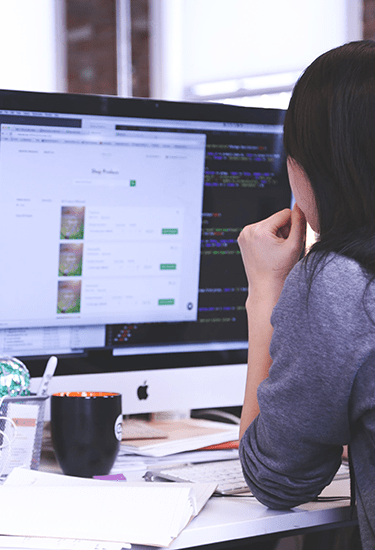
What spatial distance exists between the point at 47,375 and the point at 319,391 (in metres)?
0.40

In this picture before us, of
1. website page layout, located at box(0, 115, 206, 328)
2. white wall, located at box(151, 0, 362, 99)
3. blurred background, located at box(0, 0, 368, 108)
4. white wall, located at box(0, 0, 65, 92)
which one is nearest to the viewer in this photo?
website page layout, located at box(0, 115, 206, 328)

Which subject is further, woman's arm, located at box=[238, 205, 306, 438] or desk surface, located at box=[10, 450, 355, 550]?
woman's arm, located at box=[238, 205, 306, 438]

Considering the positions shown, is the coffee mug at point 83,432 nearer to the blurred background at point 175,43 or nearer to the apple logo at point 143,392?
the apple logo at point 143,392

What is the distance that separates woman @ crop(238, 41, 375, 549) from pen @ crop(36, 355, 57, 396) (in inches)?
11.5

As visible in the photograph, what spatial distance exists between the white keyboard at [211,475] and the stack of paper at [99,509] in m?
0.05

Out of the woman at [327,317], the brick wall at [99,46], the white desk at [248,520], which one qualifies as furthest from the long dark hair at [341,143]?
the brick wall at [99,46]

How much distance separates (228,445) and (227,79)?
2899 millimetres

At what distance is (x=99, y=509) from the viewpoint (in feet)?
2.14

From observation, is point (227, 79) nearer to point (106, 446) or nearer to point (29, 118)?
point (29, 118)

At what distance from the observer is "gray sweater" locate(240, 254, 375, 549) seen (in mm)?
612

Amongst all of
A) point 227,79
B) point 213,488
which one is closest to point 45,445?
point 213,488

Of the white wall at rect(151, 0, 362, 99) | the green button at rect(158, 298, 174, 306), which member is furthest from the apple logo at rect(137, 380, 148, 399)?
the white wall at rect(151, 0, 362, 99)

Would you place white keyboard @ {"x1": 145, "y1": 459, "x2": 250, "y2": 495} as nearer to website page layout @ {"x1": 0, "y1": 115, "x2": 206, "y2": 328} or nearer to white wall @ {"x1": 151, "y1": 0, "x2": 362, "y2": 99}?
A: website page layout @ {"x1": 0, "y1": 115, "x2": 206, "y2": 328}

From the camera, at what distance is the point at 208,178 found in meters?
1.06
